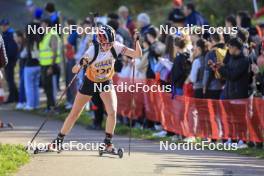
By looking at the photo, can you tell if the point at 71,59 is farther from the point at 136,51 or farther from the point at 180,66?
the point at 136,51

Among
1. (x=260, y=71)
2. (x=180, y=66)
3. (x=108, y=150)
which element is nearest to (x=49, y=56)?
(x=180, y=66)

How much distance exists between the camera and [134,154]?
1355cm

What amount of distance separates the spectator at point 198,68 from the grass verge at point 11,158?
3.98m

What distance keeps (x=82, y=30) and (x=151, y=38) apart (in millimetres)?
2840

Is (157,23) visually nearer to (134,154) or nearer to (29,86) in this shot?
(29,86)

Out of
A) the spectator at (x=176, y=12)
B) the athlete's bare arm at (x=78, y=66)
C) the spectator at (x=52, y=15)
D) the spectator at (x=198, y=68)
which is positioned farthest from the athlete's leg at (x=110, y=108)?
the spectator at (x=52, y=15)

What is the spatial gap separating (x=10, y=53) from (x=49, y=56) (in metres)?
2.96

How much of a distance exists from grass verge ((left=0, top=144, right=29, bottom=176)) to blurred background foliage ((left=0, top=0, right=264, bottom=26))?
11.2m

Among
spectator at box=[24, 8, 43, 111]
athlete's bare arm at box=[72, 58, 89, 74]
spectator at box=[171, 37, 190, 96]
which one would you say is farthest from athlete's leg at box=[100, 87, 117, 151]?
spectator at box=[24, 8, 43, 111]

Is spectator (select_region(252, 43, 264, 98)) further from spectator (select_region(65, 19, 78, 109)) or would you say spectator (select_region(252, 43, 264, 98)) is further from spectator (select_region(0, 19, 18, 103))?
spectator (select_region(0, 19, 18, 103))

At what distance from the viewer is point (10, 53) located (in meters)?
23.0

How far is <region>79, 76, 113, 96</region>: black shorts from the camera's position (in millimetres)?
13156

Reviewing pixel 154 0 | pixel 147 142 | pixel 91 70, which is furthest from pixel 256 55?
pixel 154 0

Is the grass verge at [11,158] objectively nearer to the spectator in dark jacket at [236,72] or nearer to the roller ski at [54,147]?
the roller ski at [54,147]
